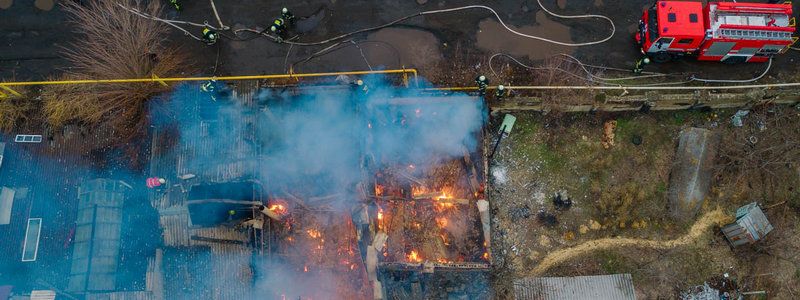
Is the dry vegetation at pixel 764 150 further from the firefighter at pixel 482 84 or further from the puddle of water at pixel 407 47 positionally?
the puddle of water at pixel 407 47

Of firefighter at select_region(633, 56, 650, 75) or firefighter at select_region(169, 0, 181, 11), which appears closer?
firefighter at select_region(633, 56, 650, 75)

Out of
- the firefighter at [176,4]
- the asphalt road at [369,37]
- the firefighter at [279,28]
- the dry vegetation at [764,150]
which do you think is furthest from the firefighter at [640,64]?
the firefighter at [176,4]

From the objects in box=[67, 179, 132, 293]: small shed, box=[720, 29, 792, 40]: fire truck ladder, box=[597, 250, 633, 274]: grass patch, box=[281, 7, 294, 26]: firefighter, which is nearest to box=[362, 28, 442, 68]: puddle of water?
box=[281, 7, 294, 26]: firefighter

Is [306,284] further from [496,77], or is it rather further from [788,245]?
[788,245]

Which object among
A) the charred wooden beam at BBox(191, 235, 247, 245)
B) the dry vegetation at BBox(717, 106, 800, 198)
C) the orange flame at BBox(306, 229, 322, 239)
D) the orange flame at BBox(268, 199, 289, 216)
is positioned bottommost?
the charred wooden beam at BBox(191, 235, 247, 245)

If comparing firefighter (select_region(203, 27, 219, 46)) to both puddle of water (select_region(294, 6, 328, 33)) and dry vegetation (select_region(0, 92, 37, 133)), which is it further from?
dry vegetation (select_region(0, 92, 37, 133))
